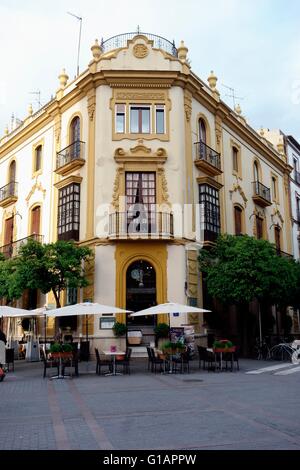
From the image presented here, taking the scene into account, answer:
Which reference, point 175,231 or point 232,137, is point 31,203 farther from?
point 232,137

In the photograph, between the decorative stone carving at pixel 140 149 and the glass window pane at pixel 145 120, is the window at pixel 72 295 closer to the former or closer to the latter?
the decorative stone carving at pixel 140 149

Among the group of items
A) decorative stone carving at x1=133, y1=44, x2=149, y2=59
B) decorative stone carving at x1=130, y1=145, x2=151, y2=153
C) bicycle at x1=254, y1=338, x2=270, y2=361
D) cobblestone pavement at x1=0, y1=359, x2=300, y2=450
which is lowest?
cobblestone pavement at x1=0, y1=359, x2=300, y2=450

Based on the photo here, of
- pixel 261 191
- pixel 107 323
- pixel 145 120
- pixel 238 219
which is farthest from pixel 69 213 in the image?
pixel 261 191

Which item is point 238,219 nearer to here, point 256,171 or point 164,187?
point 256,171

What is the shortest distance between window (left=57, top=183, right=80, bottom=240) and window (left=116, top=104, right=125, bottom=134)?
3.15m

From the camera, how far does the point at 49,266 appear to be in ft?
61.1

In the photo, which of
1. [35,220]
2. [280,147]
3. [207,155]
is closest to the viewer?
[207,155]

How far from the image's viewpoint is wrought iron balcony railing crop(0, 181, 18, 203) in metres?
27.0

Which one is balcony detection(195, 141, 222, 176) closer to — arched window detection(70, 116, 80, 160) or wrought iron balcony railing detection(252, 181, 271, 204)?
wrought iron balcony railing detection(252, 181, 271, 204)

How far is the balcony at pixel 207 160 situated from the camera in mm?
22016

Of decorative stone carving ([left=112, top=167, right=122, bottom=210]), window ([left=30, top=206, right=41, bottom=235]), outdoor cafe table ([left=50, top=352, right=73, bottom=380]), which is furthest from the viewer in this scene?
window ([left=30, top=206, right=41, bottom=235])


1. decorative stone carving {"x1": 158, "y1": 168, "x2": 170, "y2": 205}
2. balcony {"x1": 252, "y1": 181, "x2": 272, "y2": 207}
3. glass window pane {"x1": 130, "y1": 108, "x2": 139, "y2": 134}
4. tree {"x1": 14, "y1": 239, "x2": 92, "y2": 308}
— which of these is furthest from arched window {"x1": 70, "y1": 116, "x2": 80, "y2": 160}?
balcony {"x1": 252, "y1": 181, "x2": 272, "y2": 207}

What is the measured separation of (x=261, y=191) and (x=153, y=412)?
21494 millimetres
